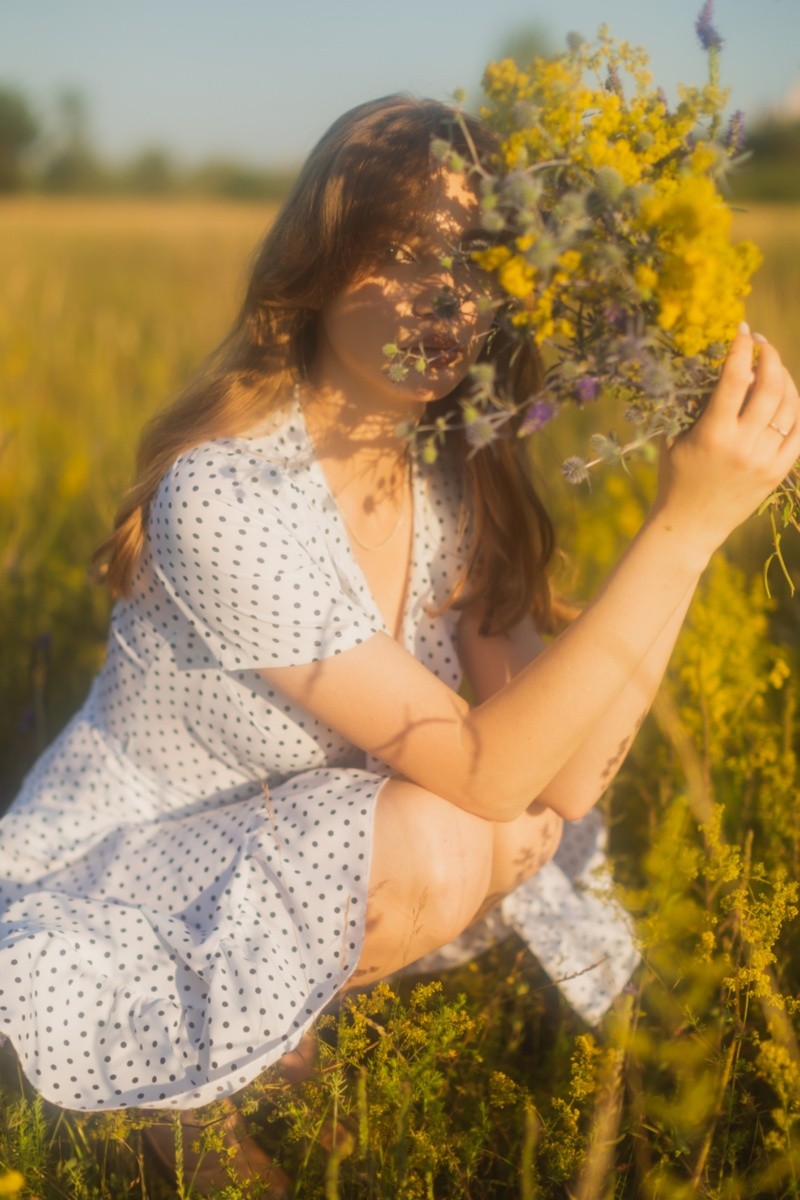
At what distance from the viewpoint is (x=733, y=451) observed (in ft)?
4.70

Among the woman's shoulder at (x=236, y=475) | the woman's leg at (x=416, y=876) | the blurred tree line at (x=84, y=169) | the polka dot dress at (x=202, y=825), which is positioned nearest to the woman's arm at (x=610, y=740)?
the woman's leg at (x=416, y=876)

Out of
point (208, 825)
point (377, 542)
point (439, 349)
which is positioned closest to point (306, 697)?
point (208, 825)

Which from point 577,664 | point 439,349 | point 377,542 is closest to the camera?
point 577,664

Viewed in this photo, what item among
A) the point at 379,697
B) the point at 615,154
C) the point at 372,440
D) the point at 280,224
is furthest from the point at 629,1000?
the point at 280,224

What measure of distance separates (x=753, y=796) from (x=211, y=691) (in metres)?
1.15

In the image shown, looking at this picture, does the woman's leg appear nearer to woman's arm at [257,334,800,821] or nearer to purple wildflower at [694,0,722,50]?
woman's arm at [257,334,800,821]

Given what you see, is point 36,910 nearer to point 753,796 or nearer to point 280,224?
point 280,224

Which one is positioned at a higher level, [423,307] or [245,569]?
[423,307]

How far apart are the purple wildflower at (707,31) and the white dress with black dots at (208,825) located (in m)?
0.85

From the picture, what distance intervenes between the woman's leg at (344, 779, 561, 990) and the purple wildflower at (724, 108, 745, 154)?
999mm

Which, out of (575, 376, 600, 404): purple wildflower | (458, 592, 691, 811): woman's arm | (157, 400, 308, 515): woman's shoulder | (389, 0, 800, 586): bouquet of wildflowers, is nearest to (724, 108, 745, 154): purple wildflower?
(389, 0, 800, 586): bouquet of wildflowers

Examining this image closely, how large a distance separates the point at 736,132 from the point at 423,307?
19.5 inches

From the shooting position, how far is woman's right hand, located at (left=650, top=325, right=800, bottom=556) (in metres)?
1.41

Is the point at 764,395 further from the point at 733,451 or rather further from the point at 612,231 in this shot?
the point at 612,231
